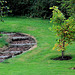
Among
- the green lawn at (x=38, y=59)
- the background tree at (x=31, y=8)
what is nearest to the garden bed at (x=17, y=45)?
the green lawn at (x=38, y=59)

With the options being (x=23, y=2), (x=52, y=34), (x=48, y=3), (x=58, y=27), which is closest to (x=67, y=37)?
(x=58, y=27)

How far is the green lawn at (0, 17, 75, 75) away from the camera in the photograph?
770cm

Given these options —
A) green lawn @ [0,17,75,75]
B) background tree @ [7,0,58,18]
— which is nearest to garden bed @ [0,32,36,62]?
green lawn @ [0,17,75,75]

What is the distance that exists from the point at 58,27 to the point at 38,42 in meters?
4.04

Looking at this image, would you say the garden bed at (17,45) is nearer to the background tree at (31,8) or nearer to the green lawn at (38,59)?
the green lawn at (38,59)

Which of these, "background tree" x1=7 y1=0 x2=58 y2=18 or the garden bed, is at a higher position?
"background tree" x1=7 y1=0 x2=58 y2=18

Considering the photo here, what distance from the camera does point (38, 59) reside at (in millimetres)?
10758

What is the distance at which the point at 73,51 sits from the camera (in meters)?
12.0

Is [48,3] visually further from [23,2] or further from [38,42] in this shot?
[38,42]

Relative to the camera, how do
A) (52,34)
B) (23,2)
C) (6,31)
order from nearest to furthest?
1. (52,34)
2. (6,31)
3. (23,2)

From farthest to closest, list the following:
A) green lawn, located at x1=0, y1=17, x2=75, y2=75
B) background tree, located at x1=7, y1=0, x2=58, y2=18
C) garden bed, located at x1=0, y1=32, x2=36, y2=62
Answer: background tree, located at x1=7, y1=0, x2=58, y2=18
garden bed, located at x1=0, y1=32, x2=36, y2=62
green lawn, located at x1=0, y1=17, x2=75, y2=75

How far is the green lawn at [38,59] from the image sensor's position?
303 inches

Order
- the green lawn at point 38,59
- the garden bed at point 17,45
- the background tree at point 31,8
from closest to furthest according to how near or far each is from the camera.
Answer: the green lawn at point 38,59, the garden bed at point 17,45, the background tree at point 31,8

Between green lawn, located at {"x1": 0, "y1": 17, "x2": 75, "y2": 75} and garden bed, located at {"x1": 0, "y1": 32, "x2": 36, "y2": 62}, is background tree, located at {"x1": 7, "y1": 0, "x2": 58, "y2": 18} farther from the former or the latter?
garden bed, located at {"x1": 0, "y1": 32, "x2": 36, "y2": 62}
